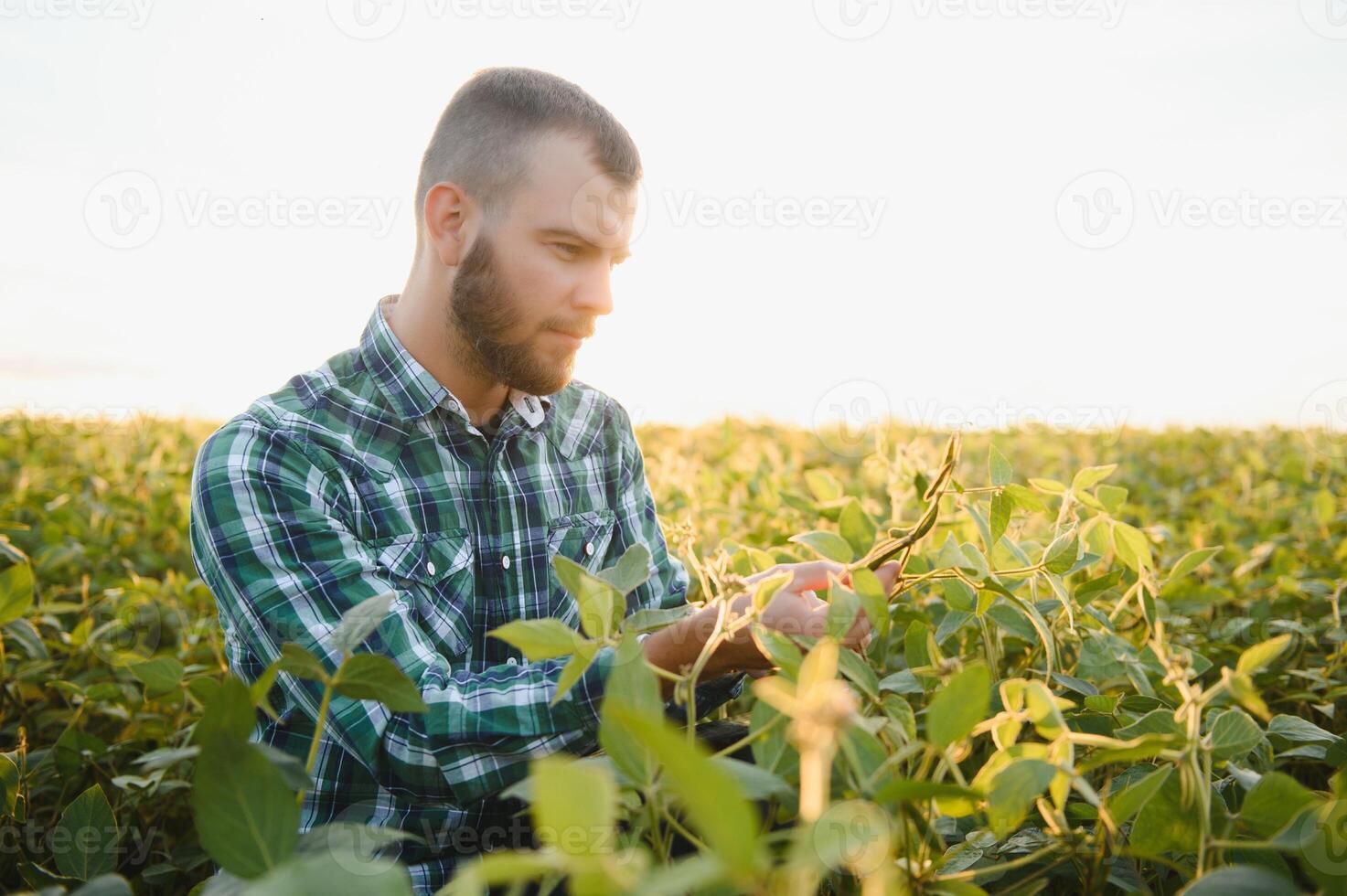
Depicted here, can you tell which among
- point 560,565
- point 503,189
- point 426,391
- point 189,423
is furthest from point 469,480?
point 189,423

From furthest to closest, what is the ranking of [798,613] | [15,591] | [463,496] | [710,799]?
[463,496] < [15,591] < [798,613] < [710,799]

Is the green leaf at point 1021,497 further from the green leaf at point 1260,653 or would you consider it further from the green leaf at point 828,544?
the green leaf at point 1260,653

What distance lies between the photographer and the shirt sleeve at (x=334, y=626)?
124 cm

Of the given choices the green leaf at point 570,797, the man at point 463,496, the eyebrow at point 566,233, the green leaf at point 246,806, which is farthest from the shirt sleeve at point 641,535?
the green leaf at point 570,797

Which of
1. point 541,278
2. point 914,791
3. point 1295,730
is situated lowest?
point 1295,730

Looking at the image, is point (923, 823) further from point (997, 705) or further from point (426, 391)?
point (426, 391)

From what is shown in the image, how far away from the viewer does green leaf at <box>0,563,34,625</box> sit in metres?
1.24

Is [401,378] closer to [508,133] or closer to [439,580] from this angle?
[439,580]

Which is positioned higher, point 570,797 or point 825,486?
point 570,797

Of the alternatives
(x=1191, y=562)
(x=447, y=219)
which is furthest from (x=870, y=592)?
(x=447, y=219)

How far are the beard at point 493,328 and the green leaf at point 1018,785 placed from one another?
1.28m

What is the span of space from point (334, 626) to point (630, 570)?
0.63 metres

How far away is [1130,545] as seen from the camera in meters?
1.36

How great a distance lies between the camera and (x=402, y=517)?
5.29 feet
